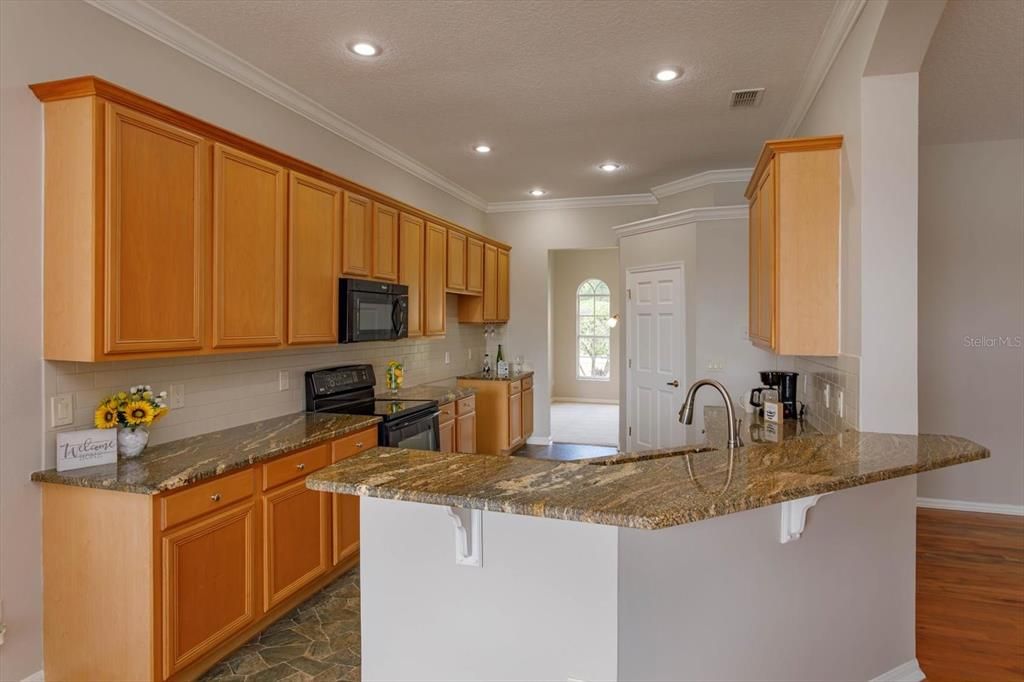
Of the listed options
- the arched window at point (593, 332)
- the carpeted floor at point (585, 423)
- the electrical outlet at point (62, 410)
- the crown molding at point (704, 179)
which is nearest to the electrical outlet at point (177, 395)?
the electrical outlet at point (62, 410)

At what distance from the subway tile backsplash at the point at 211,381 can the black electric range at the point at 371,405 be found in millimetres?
99

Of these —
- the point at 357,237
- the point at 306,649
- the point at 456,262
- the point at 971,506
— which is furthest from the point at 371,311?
the point at 971,506

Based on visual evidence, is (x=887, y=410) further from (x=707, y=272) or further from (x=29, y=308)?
(x=29, y=308)

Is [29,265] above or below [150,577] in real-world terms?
above

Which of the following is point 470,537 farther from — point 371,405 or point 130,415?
point 371,405

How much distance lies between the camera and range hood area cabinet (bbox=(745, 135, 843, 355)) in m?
2.64

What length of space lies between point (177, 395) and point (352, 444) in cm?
95

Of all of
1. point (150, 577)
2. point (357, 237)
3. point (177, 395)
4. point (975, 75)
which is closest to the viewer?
point (150, 577)

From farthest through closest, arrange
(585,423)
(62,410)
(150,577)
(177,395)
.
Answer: (585,423), (177,395), (62,410), (150,577)

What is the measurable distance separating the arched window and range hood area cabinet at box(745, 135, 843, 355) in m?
8.23

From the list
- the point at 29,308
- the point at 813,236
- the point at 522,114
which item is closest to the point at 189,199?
the point at 29,308

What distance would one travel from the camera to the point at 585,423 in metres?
8.81

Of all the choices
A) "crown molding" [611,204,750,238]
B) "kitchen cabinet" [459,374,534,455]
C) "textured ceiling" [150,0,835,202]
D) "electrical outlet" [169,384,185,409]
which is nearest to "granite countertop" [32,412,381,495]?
"electrical outlet" [169,384,185,409]

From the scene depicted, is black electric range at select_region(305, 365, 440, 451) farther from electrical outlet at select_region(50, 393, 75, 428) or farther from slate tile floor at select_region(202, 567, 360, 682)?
electrical outlet at select_region(50, 393, 75, 428)
